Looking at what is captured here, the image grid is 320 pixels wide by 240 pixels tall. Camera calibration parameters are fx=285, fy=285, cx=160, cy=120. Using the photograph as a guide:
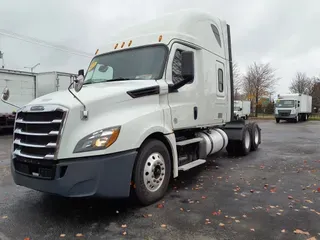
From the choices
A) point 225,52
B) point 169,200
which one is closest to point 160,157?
point 169,200

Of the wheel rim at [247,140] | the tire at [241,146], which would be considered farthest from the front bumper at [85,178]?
the wheel rim at [247,140]

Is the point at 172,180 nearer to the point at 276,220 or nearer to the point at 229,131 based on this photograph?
the point at 276,220

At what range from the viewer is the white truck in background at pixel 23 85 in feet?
52.7

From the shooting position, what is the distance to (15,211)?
4441mm

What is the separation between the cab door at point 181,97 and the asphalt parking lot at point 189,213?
133cm

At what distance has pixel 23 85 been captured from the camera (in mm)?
16781

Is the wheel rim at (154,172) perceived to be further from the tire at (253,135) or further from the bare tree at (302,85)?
the bare tree at (302,85)

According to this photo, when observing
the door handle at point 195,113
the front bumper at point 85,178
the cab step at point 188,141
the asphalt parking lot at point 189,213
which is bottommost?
the asphalt parking lot at point 189,213

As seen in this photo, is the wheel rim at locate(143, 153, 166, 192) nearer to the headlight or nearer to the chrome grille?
the headlight

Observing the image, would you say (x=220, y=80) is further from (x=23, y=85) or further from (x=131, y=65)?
(x=23, y=85)

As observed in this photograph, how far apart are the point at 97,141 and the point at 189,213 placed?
1.76 meters

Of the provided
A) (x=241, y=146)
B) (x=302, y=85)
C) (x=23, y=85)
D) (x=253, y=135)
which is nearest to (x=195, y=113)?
(x=241, y=146)

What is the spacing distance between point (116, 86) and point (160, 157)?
4.60 ft

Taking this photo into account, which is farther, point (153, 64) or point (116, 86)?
point (153, 64)
